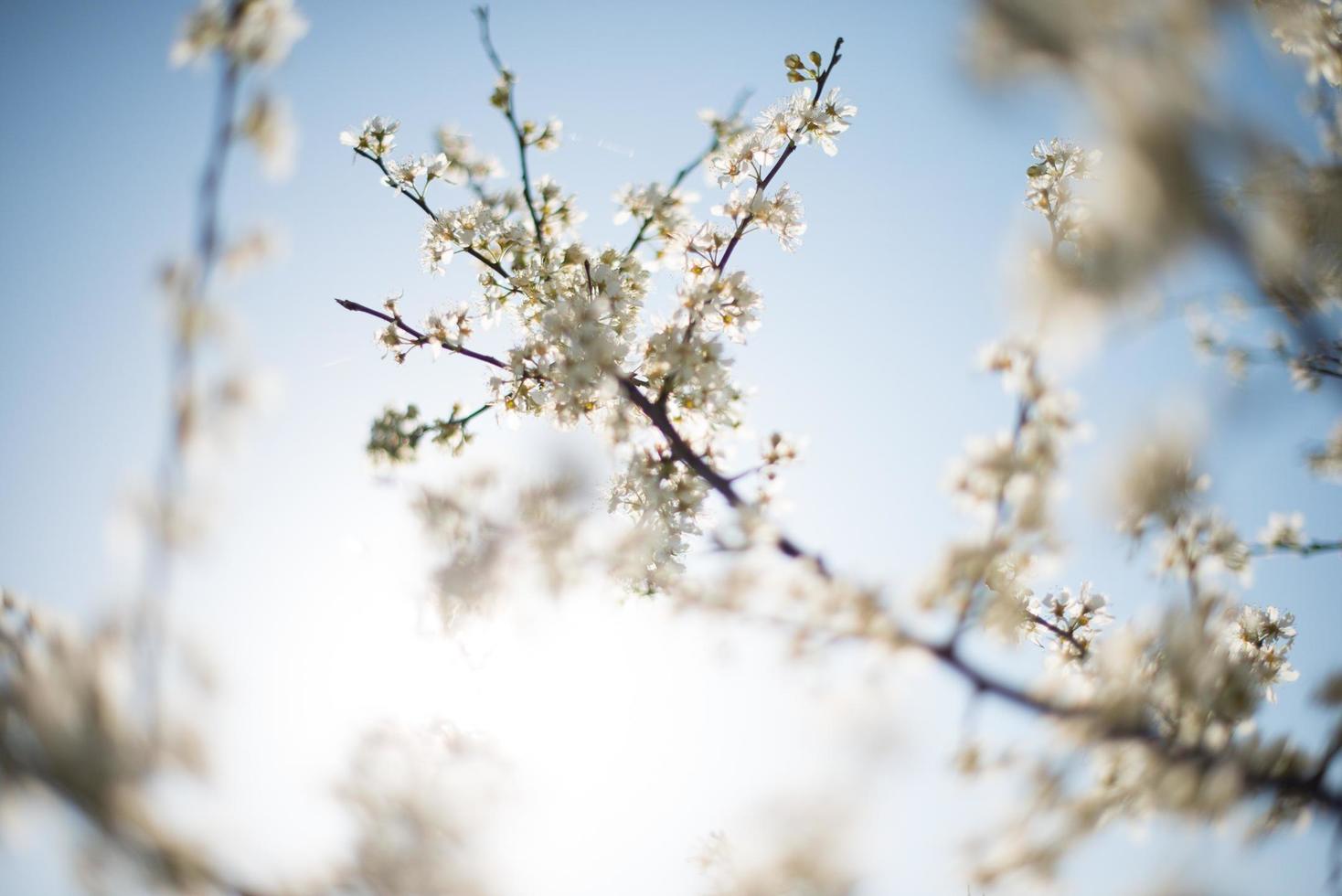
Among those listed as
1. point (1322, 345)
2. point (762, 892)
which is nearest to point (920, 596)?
point (762, 892)

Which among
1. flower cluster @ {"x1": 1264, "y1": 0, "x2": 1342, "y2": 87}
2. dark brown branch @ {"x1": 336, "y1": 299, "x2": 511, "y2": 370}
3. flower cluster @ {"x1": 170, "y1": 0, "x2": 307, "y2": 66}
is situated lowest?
flower cluster @ {"x1": 170, "y1": 0, "x2": 307, "y2": 66}

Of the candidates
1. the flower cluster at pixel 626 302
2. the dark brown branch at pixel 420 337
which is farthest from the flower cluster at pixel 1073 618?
the dark brown branch at pixel 420 337

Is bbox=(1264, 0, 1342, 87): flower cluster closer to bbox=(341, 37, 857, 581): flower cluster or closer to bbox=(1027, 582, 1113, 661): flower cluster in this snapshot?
bbox=(341, 37, 857, 581): flower cluster

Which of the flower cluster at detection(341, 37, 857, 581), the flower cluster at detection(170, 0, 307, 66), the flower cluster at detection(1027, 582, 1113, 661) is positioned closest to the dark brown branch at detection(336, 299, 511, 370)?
the flower cluster at detection(341, 37, 857, 581)

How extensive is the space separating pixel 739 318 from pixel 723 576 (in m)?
1.08

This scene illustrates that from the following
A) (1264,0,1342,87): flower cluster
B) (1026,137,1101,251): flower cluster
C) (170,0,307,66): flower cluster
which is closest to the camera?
→ (170,0,307,66): flower cluster

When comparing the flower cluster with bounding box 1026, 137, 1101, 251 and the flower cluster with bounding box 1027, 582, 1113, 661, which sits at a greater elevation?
the flower cluster with bounding box 1026, 137, 1101, 251

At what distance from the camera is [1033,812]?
1559 millimetres

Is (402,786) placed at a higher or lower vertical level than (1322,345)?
lower

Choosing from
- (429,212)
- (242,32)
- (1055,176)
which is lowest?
(242,32)

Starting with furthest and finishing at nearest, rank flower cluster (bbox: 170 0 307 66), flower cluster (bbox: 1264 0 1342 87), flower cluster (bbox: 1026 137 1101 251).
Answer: flower cluster (bbox: 1026 137 1101 251)
flower cluster (bbox: 1264 0 1342 87)
flower cluster (bbox: 170 0 307 66)

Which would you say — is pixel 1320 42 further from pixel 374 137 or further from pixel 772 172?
pixel 374 137

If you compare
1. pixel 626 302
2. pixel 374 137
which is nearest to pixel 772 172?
pixel 626 302

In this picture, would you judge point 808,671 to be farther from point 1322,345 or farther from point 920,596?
point 1322,345
